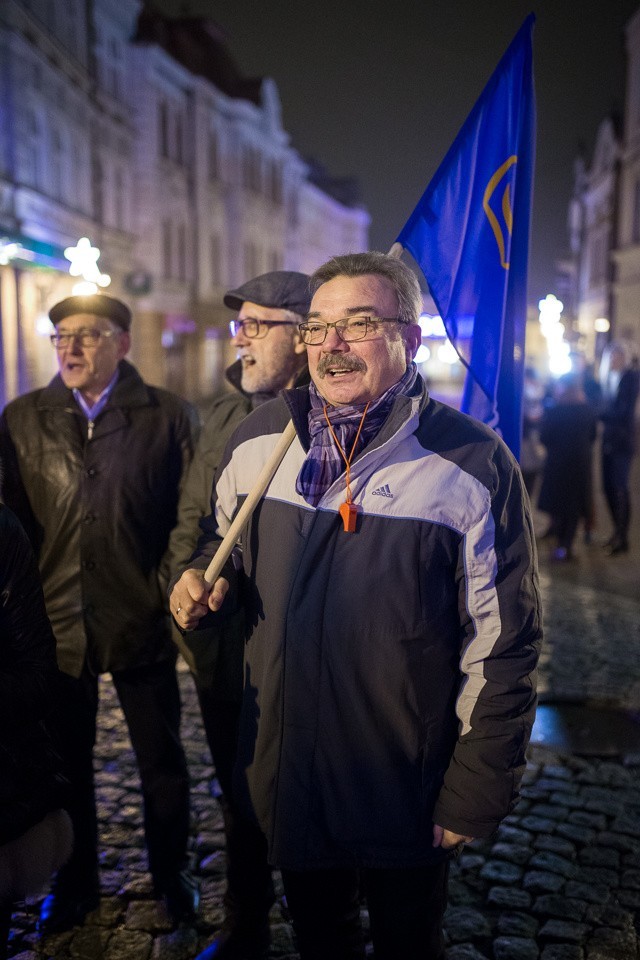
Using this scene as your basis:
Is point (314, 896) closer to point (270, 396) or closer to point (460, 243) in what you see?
point (270, 396)

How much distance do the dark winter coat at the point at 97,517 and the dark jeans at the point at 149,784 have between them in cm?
13

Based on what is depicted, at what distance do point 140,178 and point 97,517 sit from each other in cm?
2824

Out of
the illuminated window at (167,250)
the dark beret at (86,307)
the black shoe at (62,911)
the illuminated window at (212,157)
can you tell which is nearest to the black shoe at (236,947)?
the black shoe at (62,911)

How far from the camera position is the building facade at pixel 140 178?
18891 mm

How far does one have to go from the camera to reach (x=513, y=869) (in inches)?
140

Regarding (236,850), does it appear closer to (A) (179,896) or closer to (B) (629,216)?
(A) (179,896)

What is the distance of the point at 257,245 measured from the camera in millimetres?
42094

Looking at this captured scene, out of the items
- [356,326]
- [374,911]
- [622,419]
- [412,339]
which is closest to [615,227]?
[622,419]

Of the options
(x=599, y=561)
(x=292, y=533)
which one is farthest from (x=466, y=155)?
(x=599, y=561)

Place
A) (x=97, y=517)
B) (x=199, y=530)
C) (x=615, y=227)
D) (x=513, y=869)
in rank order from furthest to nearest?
(x=615, y=227) < (x=513, y=869) < (x=97, y=517) < (x=199, y=530)

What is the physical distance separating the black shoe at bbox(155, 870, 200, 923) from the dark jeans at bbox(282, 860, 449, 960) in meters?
0.94

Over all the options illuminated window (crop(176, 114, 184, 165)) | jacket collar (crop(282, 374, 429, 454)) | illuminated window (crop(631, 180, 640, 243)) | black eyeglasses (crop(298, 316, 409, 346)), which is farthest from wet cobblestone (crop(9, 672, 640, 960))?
illuminated window (crop(176, 114, 184, 165))

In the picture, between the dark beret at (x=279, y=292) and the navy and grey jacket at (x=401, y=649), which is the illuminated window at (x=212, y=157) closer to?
the dark beret at (x=279, y=292)

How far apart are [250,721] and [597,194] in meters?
41.0
